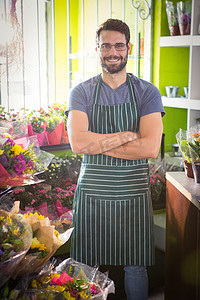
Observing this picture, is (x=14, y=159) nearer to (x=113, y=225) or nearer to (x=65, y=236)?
(x=65, y=236)

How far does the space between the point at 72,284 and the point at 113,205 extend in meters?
0.97

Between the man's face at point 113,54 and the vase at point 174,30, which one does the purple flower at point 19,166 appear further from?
the vase at point 174,30

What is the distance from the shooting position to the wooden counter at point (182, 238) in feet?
6.64

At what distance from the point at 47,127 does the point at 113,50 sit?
1647mm

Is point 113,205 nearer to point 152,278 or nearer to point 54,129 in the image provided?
point 152,278

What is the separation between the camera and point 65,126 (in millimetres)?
3871

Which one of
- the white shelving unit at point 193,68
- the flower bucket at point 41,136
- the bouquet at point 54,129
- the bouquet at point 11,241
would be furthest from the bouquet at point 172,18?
the bouquet at point 11,241

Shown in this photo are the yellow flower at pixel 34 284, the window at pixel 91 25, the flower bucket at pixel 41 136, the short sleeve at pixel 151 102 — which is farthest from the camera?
the window at pixel 91 25

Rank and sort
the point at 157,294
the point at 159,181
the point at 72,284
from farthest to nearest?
the point at 159,181 < the point at 157,294 < the point at 72,284

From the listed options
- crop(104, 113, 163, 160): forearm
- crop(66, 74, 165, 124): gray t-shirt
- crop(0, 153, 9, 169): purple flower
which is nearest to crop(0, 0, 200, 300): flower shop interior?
crop(0, 153, 9, 169): purple flower

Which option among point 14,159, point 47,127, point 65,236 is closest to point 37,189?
point 47,127

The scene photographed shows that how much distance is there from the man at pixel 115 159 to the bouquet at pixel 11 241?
39.7 inches

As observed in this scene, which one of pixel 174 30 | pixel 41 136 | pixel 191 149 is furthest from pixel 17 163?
pixel 174 30

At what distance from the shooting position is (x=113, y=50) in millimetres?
2252
